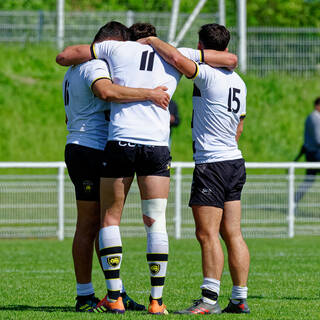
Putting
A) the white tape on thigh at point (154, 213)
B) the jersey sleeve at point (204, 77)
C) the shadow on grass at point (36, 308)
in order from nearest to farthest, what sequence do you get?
the white tape on thigh at point (154, 213) → the jersey sleeve at point (204, 77) → the shadow on grass at point (36, 308)

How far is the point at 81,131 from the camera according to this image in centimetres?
679

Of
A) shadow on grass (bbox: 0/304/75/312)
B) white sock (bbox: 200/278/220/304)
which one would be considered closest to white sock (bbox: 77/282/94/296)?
shadow on grass (bbox: 0/304/75/312)

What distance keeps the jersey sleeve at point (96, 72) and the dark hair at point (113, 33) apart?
0.78ft

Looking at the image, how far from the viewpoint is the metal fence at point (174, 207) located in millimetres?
15242

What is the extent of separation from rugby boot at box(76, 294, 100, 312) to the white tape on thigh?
78 cm

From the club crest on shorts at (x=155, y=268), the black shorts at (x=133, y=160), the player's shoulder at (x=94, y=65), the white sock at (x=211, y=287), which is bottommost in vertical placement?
the white sock at (x=211, y=287)

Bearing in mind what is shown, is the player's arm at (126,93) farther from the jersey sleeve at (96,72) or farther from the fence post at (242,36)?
the fence post at (242,36)

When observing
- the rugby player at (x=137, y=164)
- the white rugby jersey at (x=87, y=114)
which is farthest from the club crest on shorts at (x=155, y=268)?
the white rugby jersey at (x=87, y=114)

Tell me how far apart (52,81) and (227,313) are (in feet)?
59.3

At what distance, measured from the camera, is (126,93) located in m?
6.35

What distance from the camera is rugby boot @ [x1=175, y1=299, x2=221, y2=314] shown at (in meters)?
6.51

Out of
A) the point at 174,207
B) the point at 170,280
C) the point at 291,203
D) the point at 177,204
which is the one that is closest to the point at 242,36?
the point at 291,203

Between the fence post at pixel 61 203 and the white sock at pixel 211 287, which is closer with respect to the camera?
the white sock at pixel 211 287

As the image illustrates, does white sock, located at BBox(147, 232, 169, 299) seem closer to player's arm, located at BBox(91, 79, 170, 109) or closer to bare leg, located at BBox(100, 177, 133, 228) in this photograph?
bare leg, located at BBox(100, 177, 133, 228)
